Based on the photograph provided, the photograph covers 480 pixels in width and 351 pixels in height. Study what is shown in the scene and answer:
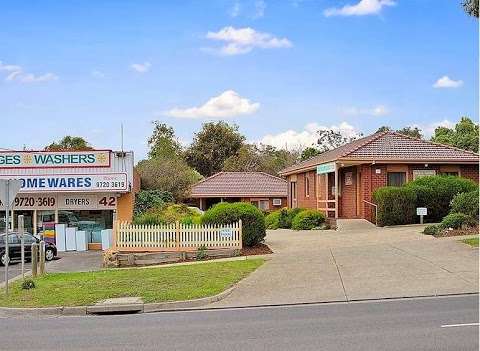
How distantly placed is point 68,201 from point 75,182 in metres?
1.11

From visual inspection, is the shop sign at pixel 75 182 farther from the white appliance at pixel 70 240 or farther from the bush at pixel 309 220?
the bush at pixel 309 220

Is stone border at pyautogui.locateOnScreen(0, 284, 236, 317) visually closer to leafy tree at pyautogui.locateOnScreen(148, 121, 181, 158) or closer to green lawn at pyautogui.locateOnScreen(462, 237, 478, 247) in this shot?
green lawn at pyautogui.locateOnScreen(462, 237, 478, 247)

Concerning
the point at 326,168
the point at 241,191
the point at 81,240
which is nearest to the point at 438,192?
the point at 326,168

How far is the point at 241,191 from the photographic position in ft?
Answer: 167

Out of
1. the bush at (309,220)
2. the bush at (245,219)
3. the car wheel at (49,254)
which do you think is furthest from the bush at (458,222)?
the car wheel at (49,254)

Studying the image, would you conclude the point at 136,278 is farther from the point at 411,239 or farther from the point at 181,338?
the point at 411,239

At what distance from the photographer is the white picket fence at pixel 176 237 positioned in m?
21.6

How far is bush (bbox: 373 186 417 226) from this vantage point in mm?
25578

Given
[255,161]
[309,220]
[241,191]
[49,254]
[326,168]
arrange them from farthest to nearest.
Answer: [255,161] < [241,191] < [326,168] < [309,220] < [49,254]

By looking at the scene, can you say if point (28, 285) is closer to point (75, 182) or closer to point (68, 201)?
point (75, 182)

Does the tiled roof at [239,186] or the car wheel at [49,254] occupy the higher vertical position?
the tiled roof at [239,186]

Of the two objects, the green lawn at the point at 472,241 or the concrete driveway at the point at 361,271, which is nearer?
the concrete driveway at the point at 361,271

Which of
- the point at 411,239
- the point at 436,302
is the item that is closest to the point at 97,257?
the point at 411,239

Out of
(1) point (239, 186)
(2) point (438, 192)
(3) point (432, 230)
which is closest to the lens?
(3) point (432, 230)
